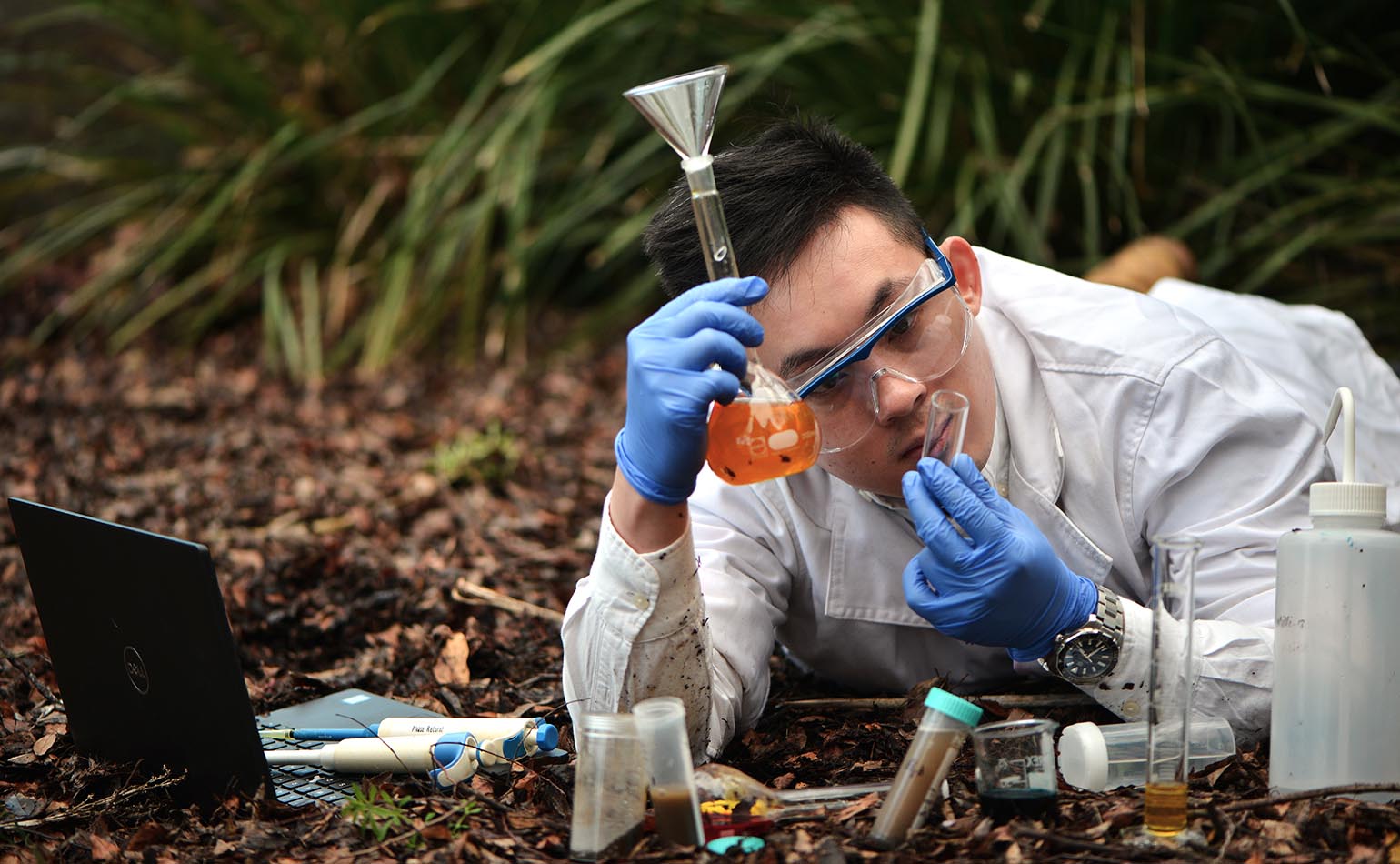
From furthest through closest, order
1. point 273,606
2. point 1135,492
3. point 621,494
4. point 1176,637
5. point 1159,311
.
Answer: point 273,606 → point 1159,311 → point 1135,492 → point 621,494 → point 1176,637

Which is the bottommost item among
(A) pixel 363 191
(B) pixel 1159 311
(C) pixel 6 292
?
(B) pixel 1159 311

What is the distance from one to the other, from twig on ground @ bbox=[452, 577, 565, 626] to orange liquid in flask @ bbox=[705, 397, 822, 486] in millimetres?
1231

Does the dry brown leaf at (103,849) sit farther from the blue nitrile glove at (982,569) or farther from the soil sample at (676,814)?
the blue nitrile glove at (982,569)

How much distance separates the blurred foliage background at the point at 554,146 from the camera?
14.1 feet

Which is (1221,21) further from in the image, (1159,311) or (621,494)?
(621,494)

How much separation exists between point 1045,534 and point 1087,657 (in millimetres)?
338

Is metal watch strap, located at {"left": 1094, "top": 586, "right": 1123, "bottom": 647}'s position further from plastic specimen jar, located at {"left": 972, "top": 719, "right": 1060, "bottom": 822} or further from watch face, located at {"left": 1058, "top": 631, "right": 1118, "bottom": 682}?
plastic specimen jar, located at {"left": 972, "top": 719, "right": 1060, "bottom": 822}

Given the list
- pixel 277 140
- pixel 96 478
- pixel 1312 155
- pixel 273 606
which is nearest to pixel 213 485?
pixel 96 478

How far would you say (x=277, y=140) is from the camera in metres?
5.64

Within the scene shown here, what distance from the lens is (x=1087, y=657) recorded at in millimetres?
2029

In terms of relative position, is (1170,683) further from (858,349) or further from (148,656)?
(148,656)

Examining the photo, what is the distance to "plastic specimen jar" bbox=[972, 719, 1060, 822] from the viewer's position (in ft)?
5.69

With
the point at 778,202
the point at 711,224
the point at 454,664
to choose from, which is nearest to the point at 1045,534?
the point at 778,202

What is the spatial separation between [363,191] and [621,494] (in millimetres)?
4674
